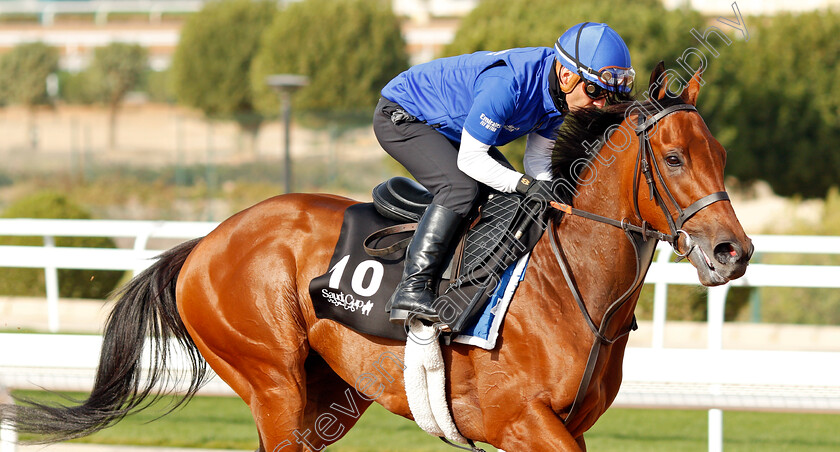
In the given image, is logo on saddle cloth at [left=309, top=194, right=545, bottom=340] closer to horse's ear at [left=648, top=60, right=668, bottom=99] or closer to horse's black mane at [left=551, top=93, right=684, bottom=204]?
horse's black mane at [left=551, top=93, right=684, bottom=204]

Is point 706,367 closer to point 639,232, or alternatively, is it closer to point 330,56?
point 639,232

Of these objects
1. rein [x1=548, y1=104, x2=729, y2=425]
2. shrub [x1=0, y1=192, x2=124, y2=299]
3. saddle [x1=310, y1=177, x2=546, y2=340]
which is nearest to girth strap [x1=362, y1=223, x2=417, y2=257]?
saddle [x1=310, y1=177, x2=546, y2=340]

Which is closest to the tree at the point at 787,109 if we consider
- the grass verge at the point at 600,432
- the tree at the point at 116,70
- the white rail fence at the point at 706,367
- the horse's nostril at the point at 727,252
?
the grass verge at the point at 600,432

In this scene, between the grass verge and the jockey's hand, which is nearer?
the jockey's hand

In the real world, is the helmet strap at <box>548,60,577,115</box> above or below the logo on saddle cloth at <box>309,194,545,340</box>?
above

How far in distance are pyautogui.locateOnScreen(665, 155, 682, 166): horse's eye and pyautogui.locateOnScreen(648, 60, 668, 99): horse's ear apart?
22cm

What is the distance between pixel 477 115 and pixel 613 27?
14.6 m

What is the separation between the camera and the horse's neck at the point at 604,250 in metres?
2.72

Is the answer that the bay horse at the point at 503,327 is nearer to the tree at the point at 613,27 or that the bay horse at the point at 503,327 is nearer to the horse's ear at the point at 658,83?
Answer: the horse's ear at the point at 658,83

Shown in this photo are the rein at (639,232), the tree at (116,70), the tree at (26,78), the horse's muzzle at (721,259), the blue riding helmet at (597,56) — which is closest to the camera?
the horse's muzzle at (721,259)

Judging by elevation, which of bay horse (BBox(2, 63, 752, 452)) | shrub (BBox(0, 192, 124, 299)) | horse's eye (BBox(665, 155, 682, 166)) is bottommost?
shrub (BBox(0, 192, 124, 299))

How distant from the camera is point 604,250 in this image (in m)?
2.75

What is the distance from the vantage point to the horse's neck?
2.72 m

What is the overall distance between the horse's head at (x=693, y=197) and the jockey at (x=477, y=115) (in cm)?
23
